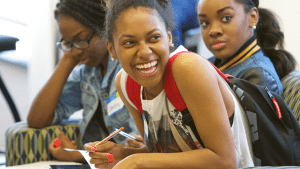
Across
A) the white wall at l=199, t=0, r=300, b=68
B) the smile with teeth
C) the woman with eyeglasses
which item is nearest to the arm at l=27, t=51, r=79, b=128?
the woman with eyeglasses

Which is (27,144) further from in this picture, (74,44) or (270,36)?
(270,36)

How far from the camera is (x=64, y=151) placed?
1556 mm

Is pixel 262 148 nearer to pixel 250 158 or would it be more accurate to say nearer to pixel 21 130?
pixel 250 158

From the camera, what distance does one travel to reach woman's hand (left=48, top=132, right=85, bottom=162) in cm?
150

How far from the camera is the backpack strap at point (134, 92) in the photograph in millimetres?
1021

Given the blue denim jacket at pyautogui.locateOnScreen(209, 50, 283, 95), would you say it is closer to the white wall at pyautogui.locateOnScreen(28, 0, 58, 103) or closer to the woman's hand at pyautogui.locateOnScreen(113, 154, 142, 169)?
the woman's hand at pyautogui.locateOnScreen(113, 154, 142, 169)

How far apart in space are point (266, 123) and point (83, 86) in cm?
114

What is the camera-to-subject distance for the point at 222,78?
3.09 feet

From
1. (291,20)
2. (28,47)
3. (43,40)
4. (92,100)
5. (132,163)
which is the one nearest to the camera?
(132,163)

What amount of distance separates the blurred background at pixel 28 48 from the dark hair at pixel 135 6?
1.70m

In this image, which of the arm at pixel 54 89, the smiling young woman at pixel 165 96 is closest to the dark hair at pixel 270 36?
the smiling young woman at pixel 165 96

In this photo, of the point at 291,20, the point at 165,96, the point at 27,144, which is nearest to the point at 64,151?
the point at 27,144

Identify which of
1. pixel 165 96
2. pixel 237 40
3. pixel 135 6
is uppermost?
pixel 135 6

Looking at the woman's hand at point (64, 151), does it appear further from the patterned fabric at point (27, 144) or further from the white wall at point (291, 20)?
the white wall at point (291, 20)
